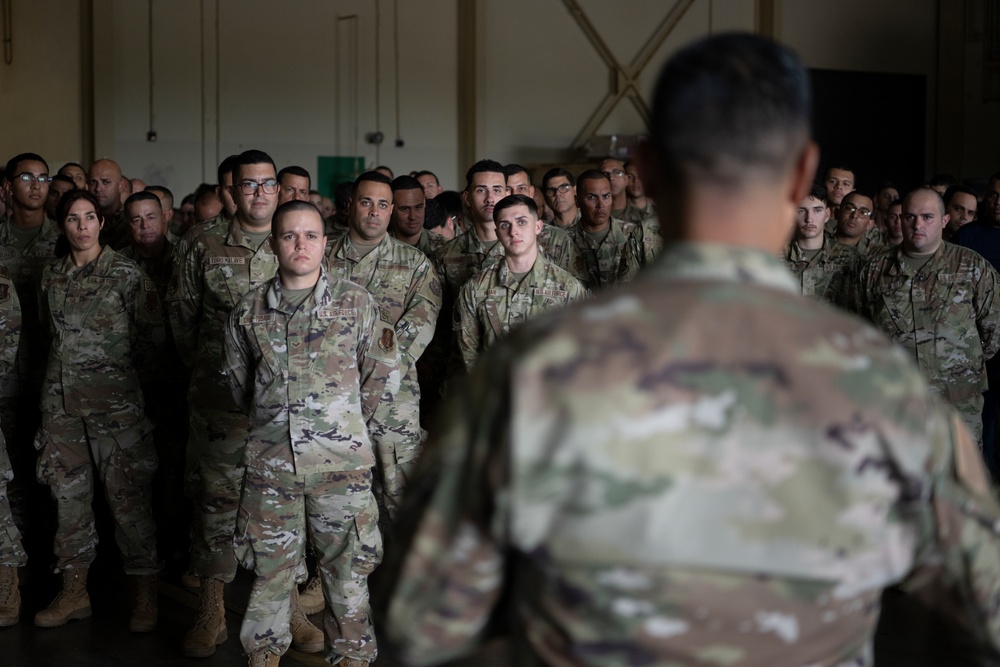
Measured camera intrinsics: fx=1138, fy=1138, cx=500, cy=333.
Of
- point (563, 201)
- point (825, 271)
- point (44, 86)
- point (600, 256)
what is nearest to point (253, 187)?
point (600, 256)

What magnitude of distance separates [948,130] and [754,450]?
1438cm

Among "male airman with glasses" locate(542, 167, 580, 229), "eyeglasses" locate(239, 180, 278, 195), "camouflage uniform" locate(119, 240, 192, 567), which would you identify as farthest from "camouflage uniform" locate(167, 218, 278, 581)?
"male airman with glasses" locate(542, 167, 580, 229)

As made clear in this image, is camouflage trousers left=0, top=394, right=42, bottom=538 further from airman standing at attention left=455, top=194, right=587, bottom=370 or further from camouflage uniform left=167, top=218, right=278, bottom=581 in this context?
airman standing at attention left=455, top=194, right=587, bottom=370

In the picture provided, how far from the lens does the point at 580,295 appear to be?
4320 mm

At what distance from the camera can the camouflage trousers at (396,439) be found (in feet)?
14.1

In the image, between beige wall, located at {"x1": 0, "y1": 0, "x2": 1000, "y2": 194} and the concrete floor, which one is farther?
beige wall, located at {"x1": 0, "y1": 0, "x2": 1000, "y2": 194}

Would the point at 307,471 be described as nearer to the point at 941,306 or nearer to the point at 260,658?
the point at 260,658

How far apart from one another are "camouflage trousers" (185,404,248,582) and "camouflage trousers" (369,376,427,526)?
0.51 meters

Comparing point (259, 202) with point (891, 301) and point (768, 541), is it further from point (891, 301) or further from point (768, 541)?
point (768, 541)

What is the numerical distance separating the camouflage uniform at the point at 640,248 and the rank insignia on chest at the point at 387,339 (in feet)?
5.06

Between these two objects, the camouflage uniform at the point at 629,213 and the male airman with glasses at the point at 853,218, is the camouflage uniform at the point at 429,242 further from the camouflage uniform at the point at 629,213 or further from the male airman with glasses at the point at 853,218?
the male airman with glasses at the point at 853,218

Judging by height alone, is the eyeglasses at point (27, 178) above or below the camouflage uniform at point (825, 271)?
above

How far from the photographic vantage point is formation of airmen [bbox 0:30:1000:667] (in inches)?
42.6

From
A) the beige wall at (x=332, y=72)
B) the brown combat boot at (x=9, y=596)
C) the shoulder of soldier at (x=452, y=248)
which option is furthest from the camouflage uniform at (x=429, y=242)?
the beige wall at (x=332, y=72)
